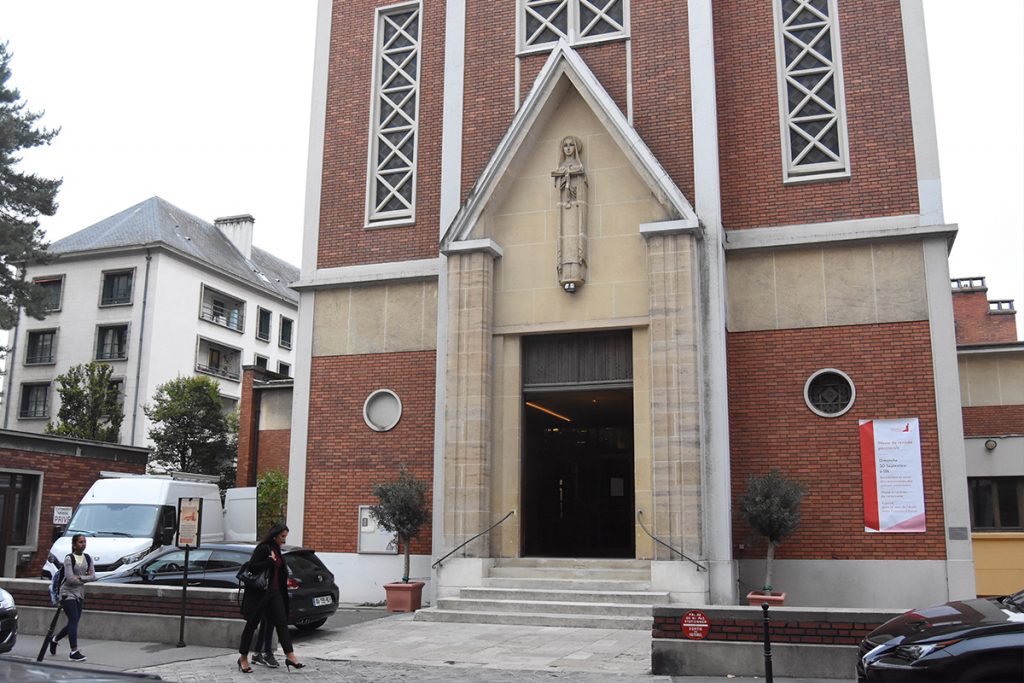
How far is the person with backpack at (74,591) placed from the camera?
12031 mm

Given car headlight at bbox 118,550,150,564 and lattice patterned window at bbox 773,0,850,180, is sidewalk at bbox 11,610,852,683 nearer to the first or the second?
car headlight at bbox 118,550,150,564

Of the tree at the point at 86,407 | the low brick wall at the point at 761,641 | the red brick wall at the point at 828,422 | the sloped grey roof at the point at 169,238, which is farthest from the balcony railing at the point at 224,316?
the low brick wall at the point at 761,641

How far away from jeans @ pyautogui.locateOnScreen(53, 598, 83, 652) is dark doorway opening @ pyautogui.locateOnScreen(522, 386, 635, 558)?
361 inches

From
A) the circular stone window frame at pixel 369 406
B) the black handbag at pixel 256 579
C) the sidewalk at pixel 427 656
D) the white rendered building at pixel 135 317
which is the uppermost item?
the white rendered building at pixel 135 317

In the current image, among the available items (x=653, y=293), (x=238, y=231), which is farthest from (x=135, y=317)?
(x=653, y=293)

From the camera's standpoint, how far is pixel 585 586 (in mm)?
15711

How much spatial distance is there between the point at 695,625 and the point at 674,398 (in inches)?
237

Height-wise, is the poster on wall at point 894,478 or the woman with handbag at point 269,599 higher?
the poster on wall at point 894,478

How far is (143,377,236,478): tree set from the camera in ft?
137

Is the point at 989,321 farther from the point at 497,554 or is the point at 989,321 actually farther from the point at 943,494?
the point at 497,554

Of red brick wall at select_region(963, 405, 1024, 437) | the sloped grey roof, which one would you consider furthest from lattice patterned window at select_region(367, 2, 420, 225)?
the sloped grey roof

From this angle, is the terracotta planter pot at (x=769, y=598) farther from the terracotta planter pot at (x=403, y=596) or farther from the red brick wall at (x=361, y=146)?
the red brick wall at (x=361, y=146)

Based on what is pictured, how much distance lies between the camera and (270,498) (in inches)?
1157

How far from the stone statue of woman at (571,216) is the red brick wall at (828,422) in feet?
10.7
